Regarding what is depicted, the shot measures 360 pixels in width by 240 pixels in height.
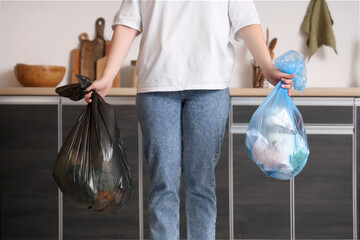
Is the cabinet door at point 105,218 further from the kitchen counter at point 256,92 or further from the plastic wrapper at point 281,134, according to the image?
the plastic wrapper at point 281,134

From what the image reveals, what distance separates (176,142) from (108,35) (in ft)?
5.40

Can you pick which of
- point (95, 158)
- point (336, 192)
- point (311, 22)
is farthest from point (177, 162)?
point (311, 22)

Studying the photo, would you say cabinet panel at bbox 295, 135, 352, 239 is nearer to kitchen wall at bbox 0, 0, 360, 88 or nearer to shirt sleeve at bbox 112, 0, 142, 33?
kitchen wall at bbox 0, 0, 360, 88

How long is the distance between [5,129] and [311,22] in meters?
1.88

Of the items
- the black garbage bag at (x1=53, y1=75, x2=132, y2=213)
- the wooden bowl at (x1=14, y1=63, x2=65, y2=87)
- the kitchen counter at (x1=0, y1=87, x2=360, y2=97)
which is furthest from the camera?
the wooden bowl at (x1=14, y1=63, x2=65, y2=87)

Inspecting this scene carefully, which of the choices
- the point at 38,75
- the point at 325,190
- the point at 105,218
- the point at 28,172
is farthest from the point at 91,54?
the point at 325,190

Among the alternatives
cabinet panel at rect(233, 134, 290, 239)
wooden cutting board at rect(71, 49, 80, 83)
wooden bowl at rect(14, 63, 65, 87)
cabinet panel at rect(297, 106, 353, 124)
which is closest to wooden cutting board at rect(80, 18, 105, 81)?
wooden cutting board at rect(71, 49, 80, 83)

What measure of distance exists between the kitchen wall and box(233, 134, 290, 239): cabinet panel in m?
0.69

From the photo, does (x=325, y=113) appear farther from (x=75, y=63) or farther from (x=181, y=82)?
(x=75, y=63)

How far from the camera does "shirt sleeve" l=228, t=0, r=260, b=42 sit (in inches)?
59.7

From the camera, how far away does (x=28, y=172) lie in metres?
2.51

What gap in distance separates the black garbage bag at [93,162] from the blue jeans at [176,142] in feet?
0.34

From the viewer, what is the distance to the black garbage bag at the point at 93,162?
1403 millimetres

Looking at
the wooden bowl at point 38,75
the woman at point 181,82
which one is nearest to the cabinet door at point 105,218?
the wooden bowl at point 38,75
